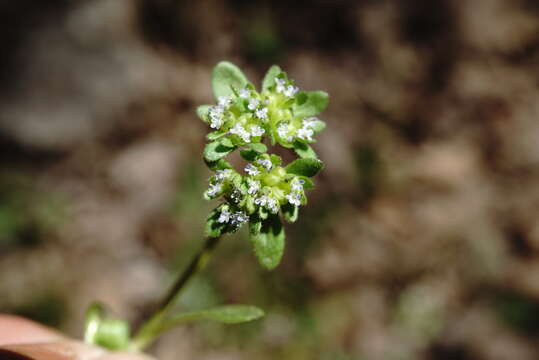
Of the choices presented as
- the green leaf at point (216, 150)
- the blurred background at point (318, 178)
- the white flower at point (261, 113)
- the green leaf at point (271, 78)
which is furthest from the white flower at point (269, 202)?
the blurred background at point (318, 178)

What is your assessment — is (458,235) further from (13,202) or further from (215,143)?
(13,202)

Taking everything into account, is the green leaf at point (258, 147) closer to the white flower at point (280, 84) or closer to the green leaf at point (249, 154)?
the green leaf at point (249, 154)

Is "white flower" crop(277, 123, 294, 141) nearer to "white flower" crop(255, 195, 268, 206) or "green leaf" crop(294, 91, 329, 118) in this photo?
"green leaf" crop(294, 91, 329, 118)

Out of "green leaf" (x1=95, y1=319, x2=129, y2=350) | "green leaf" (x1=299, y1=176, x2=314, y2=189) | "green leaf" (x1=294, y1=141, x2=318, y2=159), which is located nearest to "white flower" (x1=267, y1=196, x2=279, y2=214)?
"green leaf" (x1=299, y1=176, x2=314, y2=189)

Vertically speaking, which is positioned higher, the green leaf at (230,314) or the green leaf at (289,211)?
the green leaf at (289,211)

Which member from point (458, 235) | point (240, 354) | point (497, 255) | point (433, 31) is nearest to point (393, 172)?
point (458, 235)

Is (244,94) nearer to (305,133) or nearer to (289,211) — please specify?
(305,133)
